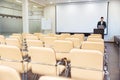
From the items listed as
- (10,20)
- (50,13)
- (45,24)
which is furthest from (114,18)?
(10,20)

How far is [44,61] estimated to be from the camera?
2.66 metres

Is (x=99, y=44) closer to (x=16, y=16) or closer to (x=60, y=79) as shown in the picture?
(x=60, y=79)

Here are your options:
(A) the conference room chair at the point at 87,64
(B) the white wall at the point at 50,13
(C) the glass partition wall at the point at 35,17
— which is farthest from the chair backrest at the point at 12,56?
(B) the white wall at the point at 50,13

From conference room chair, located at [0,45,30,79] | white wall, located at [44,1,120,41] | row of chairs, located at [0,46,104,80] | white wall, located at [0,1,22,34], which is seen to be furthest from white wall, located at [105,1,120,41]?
conference room chair, located at [0,45,30,79]

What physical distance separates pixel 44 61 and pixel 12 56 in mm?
628

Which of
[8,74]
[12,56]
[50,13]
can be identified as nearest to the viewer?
[8,74]

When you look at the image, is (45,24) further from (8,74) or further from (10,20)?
(8,74)

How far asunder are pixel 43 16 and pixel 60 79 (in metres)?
12.6

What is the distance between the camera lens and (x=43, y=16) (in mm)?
13320

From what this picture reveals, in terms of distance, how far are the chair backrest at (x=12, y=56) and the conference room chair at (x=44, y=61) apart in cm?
24

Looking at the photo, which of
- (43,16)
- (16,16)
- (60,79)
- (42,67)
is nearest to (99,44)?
(42,67)

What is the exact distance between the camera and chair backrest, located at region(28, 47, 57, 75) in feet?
8.46

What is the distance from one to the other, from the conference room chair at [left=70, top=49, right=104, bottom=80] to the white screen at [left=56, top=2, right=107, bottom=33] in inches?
368

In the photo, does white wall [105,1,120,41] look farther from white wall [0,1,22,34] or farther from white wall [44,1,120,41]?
white wall [0,1,22,34]
